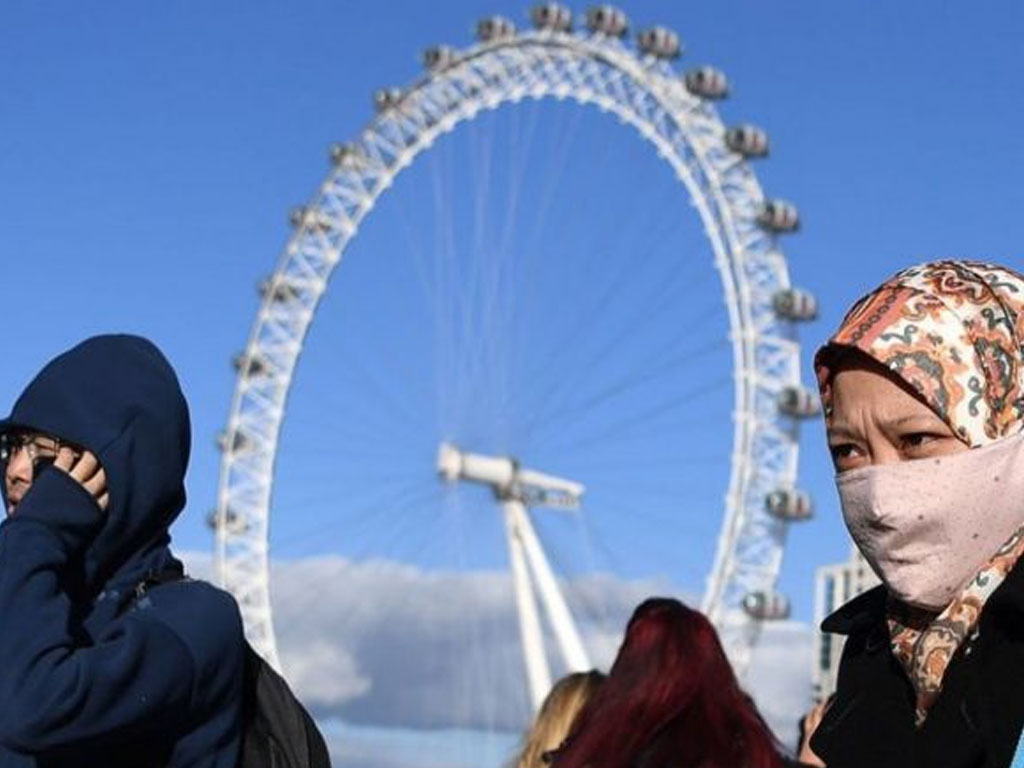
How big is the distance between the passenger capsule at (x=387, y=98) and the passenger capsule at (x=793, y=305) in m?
6.91

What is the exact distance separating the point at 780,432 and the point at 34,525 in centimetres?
2536

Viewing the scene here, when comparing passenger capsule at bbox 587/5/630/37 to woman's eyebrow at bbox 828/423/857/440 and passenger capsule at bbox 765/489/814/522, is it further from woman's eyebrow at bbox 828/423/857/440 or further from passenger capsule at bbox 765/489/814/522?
woman's eyebrow at bbox 828/423/857/440

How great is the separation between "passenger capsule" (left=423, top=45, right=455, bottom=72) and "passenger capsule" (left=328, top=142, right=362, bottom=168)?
176 centimetres

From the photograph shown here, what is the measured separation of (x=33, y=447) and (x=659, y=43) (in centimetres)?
2708

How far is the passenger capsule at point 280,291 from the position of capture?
3284 centimetres

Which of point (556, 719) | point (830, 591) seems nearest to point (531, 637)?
point (556, 719)

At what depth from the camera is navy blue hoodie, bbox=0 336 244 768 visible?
9.40 ft

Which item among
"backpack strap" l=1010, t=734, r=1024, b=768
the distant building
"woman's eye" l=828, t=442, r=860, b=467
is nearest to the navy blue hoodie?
"woman's eye" l=828, t=442, r=860, b=467

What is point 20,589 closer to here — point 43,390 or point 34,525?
point 34,525

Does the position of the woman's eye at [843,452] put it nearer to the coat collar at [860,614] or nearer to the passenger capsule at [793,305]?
the coat collar at [860,614]

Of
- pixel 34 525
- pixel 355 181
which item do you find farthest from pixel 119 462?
pixel 355 181

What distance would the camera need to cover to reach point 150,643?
2.94 m

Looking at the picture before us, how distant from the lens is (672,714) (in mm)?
4008

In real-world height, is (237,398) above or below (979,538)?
above
